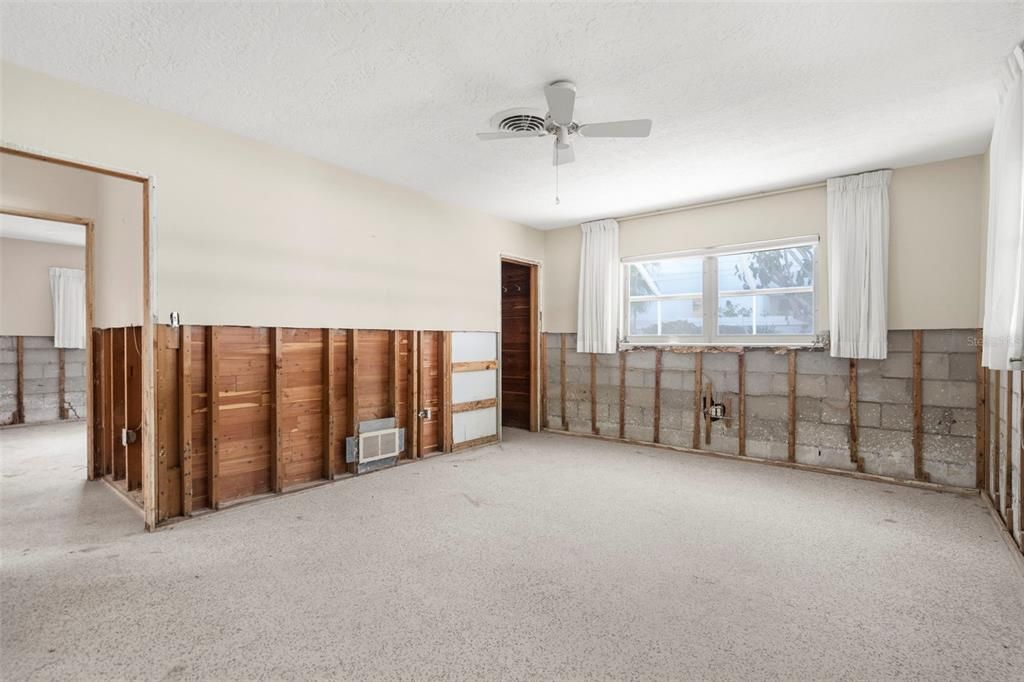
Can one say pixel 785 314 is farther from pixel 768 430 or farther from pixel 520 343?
pixel 520 343

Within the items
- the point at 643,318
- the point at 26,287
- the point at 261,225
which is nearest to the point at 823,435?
the point at 643,318

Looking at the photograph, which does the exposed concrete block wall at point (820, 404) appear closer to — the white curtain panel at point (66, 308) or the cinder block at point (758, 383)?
the cinder block at point (758, 383)

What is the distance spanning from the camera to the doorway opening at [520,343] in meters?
6.68

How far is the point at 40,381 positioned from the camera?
24.2ft

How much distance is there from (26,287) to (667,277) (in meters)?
9.24

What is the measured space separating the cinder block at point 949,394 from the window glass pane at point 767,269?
1324 mm

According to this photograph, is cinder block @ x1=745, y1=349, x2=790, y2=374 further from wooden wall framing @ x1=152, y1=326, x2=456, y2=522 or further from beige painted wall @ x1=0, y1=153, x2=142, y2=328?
beige painted wall @ x1=0, y1=153, x2=142, y2=328

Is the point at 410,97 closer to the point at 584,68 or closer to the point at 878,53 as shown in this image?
A: the point at 584,68

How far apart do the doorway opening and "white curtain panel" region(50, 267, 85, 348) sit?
6584 mm

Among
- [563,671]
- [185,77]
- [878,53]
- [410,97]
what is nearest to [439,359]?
[410,97]

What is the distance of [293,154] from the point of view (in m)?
4.02

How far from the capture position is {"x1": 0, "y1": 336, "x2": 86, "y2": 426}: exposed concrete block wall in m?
7.13

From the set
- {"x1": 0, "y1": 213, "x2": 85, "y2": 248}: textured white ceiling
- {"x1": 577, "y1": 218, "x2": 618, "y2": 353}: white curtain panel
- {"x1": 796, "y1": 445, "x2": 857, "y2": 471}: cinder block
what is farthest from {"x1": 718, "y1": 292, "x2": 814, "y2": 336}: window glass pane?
{"x1": 0, "y1": 213, "x2": 85, "y2": 248}: textured white ceiling

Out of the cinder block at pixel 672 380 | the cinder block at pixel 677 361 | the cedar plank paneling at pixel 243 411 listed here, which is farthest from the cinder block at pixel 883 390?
the cedar plank paneling at pixel 243 411
